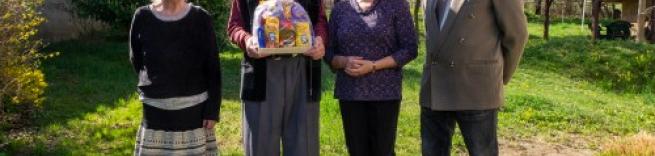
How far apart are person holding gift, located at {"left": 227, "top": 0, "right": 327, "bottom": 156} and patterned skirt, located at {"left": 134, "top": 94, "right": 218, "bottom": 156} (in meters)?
0.26

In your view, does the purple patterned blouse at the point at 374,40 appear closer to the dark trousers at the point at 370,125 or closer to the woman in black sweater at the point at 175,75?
the dark trousers at the point at 370,125

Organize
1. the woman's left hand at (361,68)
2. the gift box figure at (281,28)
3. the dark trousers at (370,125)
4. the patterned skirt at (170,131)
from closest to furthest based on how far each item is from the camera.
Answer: the gift box figure at (281,28)
the patterned skirt at (170,131)
the woman's left hand at (361,68)
the dark trousers at (370,125)

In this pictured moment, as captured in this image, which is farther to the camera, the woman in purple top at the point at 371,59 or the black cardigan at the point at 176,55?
the woman in purple top at the point at 371,59

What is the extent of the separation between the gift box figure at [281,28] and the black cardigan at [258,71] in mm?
160

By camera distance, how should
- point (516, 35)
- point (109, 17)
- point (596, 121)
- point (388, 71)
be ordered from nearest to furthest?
1. point (516, 35)
2. point (388, 71)
3. point (596, 121)
4. point (109, 17)

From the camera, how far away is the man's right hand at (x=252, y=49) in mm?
3488

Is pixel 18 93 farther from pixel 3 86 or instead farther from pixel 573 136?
pixel 573 136

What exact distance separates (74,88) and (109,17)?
10.9 ft

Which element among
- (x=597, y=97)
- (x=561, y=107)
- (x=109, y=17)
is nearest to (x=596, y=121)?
(x=561, y=107)

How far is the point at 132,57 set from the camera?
3801 mm

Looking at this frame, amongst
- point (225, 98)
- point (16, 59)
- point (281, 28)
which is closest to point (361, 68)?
point (281, 28)

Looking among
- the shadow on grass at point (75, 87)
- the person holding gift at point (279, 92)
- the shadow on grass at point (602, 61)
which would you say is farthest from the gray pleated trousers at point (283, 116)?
the shadow on grass at point (602, 61)

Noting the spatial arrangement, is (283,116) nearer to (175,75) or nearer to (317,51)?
(317,51)

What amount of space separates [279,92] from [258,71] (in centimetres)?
14
